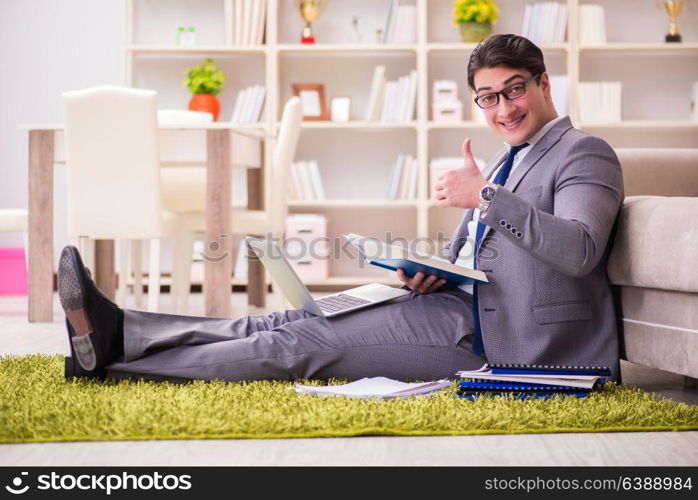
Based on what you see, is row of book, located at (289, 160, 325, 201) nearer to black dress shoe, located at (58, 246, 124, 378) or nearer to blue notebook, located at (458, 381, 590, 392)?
black dress shoe, located at (58, 246, 124, 378)

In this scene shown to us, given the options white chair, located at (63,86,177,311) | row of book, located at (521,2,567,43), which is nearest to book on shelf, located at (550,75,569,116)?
row of book, located at (521,2,567,43)

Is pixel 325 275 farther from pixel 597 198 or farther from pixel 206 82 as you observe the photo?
pixel 597 198

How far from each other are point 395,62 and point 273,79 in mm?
732

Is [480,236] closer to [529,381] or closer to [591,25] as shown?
[529,381]

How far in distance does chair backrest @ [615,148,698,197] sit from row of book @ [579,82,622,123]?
7.32ft

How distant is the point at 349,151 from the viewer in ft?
16.9

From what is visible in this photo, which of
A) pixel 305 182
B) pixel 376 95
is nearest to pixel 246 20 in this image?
pixel 376 95

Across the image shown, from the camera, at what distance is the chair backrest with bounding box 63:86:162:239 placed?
3.16 metres

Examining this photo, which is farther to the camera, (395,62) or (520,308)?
(395,62)

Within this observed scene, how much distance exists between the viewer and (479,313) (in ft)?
5.69

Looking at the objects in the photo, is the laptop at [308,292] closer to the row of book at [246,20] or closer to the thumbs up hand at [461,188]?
the thumbs up hand at [461,188]

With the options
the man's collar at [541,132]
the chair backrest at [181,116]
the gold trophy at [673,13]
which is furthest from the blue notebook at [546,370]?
the gold trophy at [673,13]

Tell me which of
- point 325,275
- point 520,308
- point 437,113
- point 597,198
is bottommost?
point 325,275
